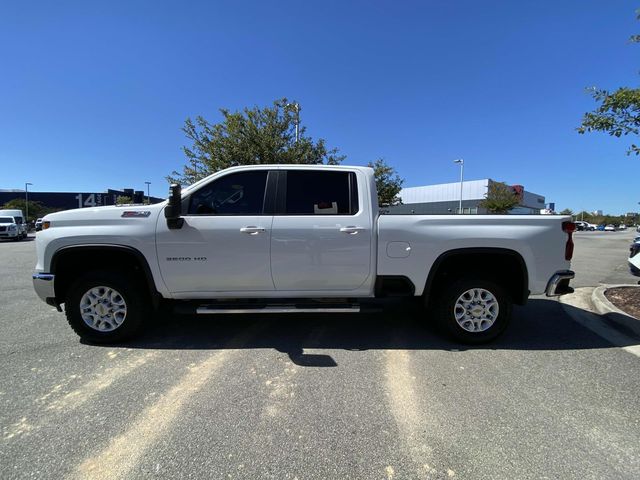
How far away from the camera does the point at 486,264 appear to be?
14.9 feet

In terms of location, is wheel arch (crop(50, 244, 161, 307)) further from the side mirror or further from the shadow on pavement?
the shadow on pavement

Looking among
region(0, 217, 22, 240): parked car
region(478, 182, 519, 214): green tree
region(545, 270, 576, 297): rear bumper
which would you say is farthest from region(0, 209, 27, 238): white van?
region(478, 182, 519, 214): green tree

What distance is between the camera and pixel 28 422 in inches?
111

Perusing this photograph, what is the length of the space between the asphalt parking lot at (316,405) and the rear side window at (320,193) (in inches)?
62.3

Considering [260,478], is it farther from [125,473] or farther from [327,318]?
[327,318]

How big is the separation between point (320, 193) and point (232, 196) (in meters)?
1.05

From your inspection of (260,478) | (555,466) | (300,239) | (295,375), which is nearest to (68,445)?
(260,478)

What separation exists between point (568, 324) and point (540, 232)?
77.3 inches

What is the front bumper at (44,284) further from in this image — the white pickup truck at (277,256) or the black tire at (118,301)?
the black tire at (118,301)

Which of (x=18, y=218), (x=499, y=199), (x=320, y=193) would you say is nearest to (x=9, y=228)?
(x=18, y=218)

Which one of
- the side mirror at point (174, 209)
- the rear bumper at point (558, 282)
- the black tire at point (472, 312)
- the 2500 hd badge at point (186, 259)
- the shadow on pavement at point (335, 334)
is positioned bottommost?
the shadow on pavement at point (335, 334)

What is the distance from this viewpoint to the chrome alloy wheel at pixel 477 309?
4.34m

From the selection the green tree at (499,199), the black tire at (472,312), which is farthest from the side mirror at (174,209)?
the green tree at (499,199)

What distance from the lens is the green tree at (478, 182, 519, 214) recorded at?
43.6m
